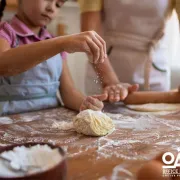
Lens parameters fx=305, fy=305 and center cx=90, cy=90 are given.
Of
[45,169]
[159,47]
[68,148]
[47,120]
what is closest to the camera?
[45,169]

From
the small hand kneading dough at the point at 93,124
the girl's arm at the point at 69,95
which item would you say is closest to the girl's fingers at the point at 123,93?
the girl's arm at the point at 69,95

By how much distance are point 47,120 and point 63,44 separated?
0.25m

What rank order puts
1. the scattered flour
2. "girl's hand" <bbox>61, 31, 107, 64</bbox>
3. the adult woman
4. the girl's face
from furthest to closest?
the adult woman, the girl's face, the scattered flour, "girl's hand" <bbox>61, 31, 107, 64</bbox>

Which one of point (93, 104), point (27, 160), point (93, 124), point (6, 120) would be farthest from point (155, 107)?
point (27, 160)

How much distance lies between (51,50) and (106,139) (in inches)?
9.5

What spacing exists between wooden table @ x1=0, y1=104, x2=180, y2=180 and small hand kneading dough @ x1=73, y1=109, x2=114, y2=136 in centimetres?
1

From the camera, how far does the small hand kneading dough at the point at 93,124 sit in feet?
2.29

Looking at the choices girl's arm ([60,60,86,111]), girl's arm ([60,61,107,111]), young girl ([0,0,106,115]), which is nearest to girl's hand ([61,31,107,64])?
young girl ([0,0,106,115])

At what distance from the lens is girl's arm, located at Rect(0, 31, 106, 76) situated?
686mm

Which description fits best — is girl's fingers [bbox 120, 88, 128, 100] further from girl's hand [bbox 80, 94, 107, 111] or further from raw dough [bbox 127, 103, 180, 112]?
girl's hand [bbox 80, 94, 107, 111]

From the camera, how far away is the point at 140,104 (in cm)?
103

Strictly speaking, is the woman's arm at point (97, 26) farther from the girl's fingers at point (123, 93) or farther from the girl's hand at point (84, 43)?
the girl's hand at point (84, 43)

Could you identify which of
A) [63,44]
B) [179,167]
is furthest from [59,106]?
[179,167]

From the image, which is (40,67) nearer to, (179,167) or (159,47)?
(159,47)
